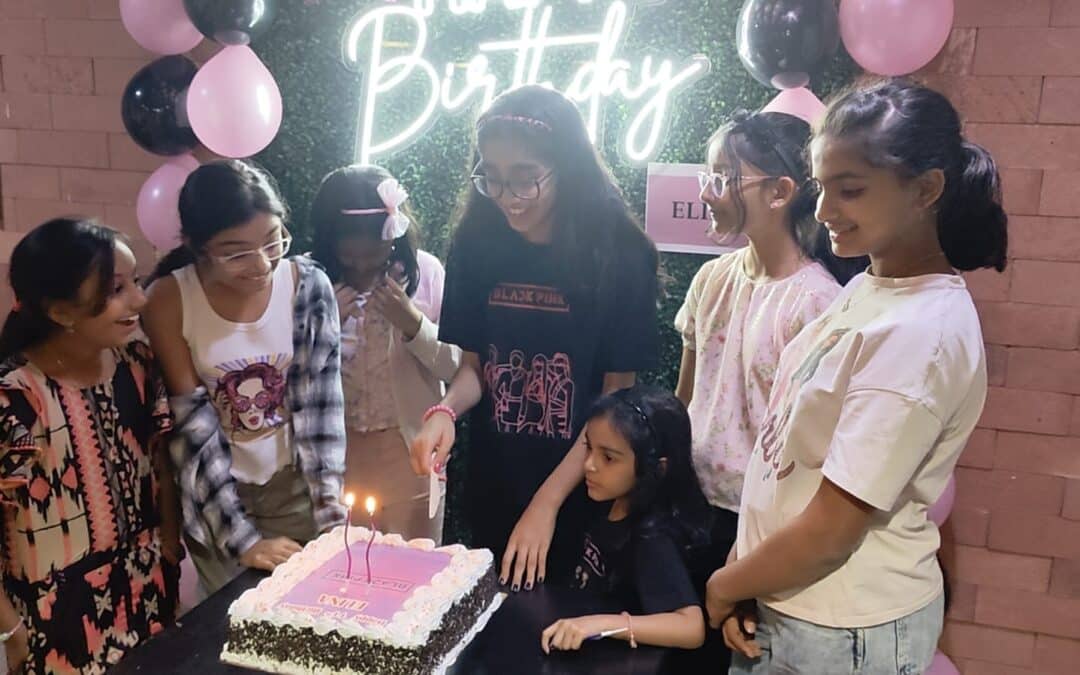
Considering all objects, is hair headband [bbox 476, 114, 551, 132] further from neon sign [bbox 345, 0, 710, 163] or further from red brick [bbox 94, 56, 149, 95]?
red brick [bbox 94, 56, 149, 95]

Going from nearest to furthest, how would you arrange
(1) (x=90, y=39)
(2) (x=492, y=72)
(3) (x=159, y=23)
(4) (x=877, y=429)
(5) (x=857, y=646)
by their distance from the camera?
(4) (x=877, y=429), (5) (x=857, y=646), (3) (x=159, y=23), (2) (x=492, y=72), (1) (x=90, y=39)

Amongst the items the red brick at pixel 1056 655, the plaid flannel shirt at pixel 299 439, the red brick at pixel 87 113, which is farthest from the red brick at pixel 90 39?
the red brick at pixel 1056 655

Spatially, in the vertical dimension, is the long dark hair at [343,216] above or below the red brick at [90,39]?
below

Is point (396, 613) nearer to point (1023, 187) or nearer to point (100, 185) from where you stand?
point (1023, 187)

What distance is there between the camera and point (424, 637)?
1316 millimetres

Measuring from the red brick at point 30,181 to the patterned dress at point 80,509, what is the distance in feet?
5.85

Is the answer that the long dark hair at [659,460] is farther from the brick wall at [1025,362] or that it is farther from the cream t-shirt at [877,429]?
the brick wall at [1025,362]

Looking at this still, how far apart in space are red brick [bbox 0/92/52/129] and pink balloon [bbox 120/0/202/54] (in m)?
0.75

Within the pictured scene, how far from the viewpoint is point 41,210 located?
131 inches

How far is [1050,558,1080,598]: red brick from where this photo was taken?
8.10ft

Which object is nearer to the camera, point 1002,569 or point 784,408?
point 784,408

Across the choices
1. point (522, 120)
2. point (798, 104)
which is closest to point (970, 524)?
point (798, 104)

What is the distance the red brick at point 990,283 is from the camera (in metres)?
2.39

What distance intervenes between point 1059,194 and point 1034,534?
0.95 metres
